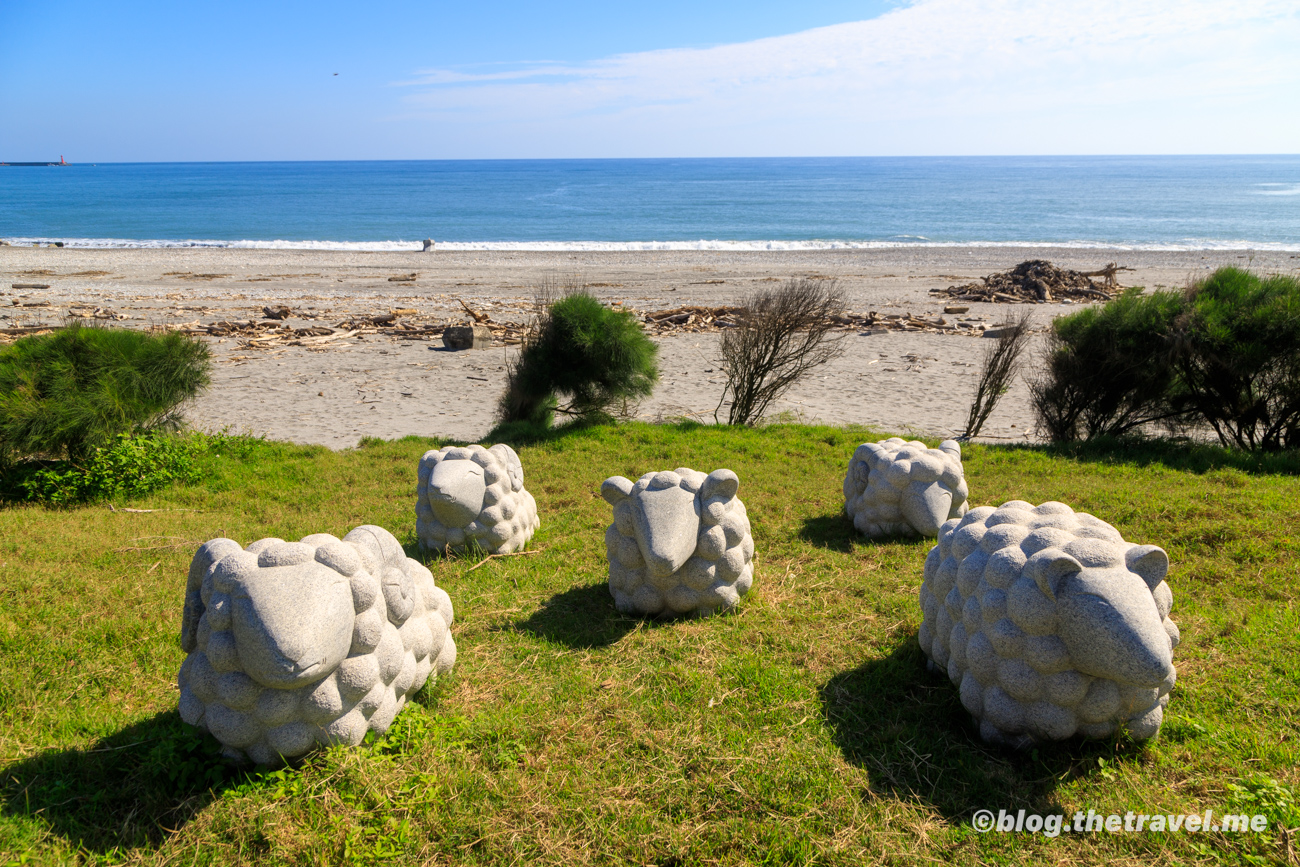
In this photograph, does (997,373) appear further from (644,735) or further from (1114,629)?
(644,735)

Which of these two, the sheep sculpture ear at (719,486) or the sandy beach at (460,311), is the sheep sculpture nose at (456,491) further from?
the sandy beach at (460,311)

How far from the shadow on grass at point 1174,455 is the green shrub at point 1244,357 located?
583 mm

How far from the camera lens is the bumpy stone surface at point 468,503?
6.19 metres

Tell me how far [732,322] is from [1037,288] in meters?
12.3

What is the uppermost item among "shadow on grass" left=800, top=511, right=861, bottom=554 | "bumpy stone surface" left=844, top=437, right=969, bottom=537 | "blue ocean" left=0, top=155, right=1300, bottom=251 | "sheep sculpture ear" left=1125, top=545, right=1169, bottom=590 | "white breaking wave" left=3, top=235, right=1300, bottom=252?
"blue ocean" left=0, top=155, right=1300, bottom=251

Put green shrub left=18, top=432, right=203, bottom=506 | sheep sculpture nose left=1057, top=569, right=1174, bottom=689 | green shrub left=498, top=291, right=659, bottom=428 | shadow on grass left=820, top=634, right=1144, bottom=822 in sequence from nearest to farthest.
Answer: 1. sheep sculpture nose left=1057, top=569, right=1174, bottom=689
2. shadow on grass left=820, top=634, right=1144, bottom=822
3. green shrub left=18, top=432, right=203, bottom=506
4. green shrub left=498, top=291, right=659, bottom=428

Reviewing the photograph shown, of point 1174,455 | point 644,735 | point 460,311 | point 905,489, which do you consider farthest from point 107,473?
point 460,311

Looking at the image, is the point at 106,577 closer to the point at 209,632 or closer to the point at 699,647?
the point at 209,632

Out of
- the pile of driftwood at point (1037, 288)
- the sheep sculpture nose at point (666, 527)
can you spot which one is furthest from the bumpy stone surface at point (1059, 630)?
the pile of driftwood at point (1037, 288)

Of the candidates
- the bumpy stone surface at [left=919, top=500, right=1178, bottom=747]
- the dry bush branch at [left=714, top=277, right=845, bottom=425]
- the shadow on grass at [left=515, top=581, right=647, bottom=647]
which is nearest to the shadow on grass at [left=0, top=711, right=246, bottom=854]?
the shadow on grass at [left=515, top=581, right=647, bottom=647]

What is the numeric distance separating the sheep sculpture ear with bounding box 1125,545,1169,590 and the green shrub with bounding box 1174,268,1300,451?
7.47 metres

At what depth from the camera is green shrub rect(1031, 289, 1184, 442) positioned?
9.78 meters

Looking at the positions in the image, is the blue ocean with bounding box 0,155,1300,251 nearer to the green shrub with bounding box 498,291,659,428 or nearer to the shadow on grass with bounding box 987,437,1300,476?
the green shrub with bounding box 498,291,659,428

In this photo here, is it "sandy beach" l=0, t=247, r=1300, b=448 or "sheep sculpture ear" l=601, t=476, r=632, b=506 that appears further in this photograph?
"sandy beach" l=0, t=247, r=1300, b=448
